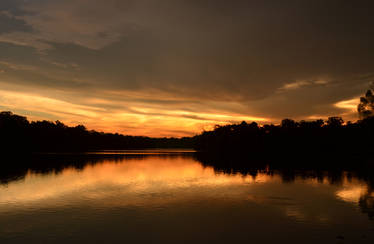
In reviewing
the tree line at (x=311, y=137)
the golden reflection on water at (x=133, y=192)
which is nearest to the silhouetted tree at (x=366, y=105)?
the tree line at (x=311, y=137)

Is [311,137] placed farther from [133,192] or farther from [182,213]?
[182,213]

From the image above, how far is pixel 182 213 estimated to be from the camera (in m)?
28.6

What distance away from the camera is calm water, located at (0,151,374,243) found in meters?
21.6

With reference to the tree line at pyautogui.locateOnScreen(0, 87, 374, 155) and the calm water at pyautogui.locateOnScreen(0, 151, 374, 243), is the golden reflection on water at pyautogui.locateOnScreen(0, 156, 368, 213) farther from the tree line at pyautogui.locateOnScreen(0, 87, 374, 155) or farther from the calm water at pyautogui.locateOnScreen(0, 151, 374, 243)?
the tree line at pyautogui.locateOnScreen(0, 87, 374, 155)

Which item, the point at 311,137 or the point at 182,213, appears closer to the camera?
the point at 182,213

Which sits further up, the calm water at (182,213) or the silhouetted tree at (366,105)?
the silhouetted tree at (366,105)

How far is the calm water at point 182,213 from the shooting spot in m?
21.6

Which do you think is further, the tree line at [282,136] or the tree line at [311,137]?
the tree line at [282,136]

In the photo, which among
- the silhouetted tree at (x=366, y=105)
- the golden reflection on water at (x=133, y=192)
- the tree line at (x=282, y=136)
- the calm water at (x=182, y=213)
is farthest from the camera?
the tree line at (x=282, y=136)

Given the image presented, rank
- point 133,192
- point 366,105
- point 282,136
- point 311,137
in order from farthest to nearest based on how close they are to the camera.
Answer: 1. point 282,136
2. point 311,137
3. point 366,105
4. point 133,192

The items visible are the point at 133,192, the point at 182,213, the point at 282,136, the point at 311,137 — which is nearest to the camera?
the point at 182,213


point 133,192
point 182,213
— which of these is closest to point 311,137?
point 133,192

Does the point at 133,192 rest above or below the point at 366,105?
below

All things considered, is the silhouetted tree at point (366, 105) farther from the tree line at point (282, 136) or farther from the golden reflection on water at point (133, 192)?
the golden reflection on water at point (133, 192)
